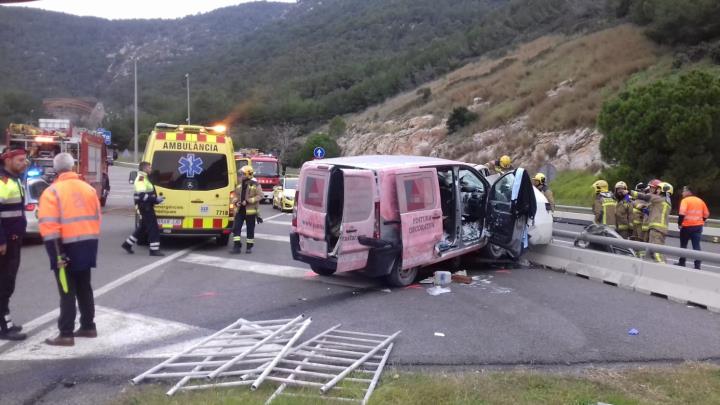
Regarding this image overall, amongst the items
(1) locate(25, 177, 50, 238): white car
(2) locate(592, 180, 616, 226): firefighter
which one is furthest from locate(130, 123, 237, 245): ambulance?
(2) locate(592, 180, 616, 226): firefighter

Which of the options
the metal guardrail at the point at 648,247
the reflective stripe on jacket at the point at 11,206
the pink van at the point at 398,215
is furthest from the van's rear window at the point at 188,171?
the metal guardrail at the point at 648,247

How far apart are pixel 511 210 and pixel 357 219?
9.07 ft

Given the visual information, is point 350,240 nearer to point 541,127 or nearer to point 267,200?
point 267,200

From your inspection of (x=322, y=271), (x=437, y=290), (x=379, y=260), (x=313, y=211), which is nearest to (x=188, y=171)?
(x=322, y=271)

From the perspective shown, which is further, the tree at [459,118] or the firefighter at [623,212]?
the tree at [459,118]

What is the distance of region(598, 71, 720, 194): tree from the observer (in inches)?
898

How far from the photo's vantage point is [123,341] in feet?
20.1

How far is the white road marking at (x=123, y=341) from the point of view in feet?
18.7

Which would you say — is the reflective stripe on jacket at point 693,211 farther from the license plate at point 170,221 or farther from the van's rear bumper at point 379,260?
the license plate at point 170,221

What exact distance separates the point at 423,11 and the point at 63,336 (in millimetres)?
112483

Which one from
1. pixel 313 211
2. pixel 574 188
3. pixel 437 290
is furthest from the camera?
pixel 574 188

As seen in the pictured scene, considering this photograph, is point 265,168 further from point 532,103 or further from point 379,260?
point 532,103

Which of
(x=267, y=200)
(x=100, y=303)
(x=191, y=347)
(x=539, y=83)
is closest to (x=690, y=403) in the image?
(x=191, y=347)

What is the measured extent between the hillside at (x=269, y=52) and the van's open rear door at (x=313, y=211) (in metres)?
51.5
